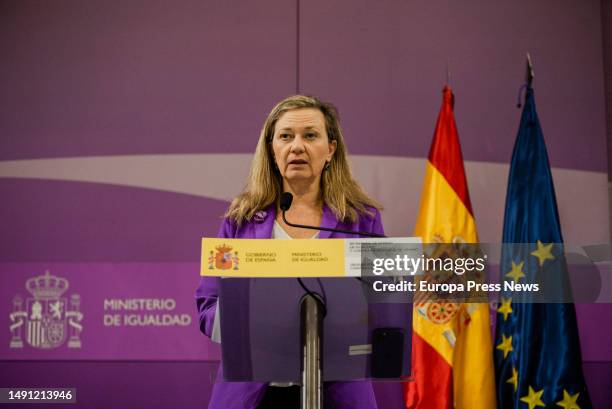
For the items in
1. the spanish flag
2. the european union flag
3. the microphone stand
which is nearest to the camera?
the microphone stand

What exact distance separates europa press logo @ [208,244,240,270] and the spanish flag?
178 cm

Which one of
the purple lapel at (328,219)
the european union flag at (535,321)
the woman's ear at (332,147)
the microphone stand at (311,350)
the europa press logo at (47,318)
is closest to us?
the microphone stand at (311,350)

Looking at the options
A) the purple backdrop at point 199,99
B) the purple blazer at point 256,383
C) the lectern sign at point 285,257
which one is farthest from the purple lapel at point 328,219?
the purple backdrop at point 199,99

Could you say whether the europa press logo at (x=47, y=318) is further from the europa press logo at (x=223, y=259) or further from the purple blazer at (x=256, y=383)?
the europa press logo at (x=223, y=259)

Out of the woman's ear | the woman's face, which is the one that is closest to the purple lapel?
the woman's face

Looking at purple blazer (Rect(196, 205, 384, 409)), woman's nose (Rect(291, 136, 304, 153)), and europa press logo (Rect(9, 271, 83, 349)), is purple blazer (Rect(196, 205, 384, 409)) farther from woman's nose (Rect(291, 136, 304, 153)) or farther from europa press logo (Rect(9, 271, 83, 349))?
europa press logo (Rect(9, 271, 83, 349))

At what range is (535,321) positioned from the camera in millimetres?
2979

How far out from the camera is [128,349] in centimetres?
348

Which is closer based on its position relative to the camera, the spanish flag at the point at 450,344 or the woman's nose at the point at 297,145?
the woman's nose at the point at 297,145

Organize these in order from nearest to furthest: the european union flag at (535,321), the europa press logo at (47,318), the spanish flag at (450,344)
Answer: the european union flag at (535,321) → the spanish flag at (450,344) → the europa press logo at (47,318)

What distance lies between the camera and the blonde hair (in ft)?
6.64

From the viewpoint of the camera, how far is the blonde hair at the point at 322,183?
6.64 ft

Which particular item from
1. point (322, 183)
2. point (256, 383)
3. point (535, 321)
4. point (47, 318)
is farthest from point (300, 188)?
point (47, 318)

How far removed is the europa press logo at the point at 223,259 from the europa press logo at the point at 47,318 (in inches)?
93.9
